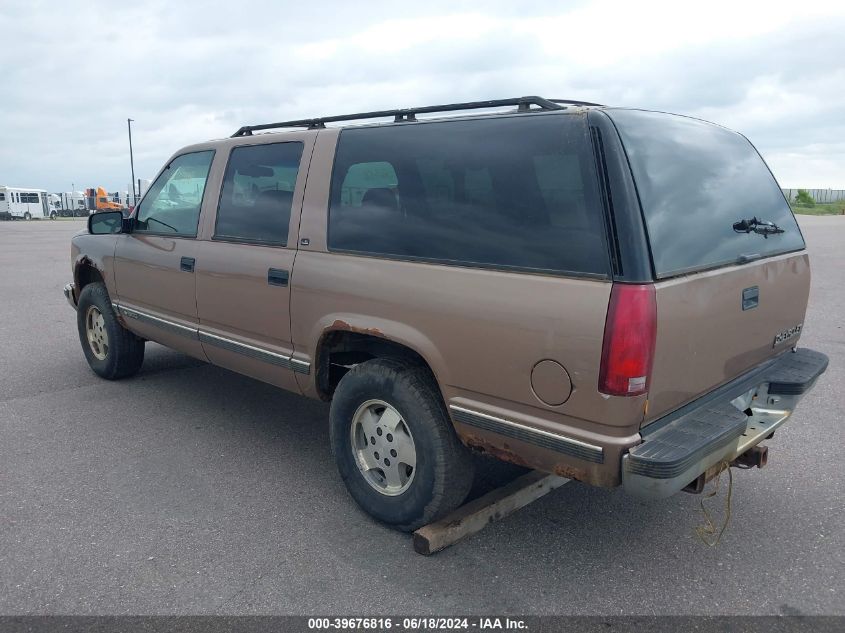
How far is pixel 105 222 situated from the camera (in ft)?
17.2

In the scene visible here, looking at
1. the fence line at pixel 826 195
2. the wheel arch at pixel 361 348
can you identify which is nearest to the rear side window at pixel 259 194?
the wheel arch at pixel 361 348

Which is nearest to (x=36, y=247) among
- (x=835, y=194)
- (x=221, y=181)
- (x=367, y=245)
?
(x=221, y=181)

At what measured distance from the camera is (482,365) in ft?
9.04

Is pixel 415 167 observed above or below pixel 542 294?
above

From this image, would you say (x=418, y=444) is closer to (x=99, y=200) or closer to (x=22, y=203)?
(x=99, y=200)

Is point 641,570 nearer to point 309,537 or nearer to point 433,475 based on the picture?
point 433,475

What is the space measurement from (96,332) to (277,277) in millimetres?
2881

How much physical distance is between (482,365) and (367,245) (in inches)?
36.2

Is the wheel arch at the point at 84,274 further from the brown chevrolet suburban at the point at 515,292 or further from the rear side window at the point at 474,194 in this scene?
the rear side window at the point at 474,194

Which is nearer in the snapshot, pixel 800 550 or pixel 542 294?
pixel 542 294

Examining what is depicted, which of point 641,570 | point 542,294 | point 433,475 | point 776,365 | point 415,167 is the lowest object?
point 641,570

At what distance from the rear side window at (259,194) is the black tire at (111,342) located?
5.95 feet

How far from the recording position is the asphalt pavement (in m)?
2.76

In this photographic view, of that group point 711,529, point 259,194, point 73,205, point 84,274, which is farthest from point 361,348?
point 73,205
